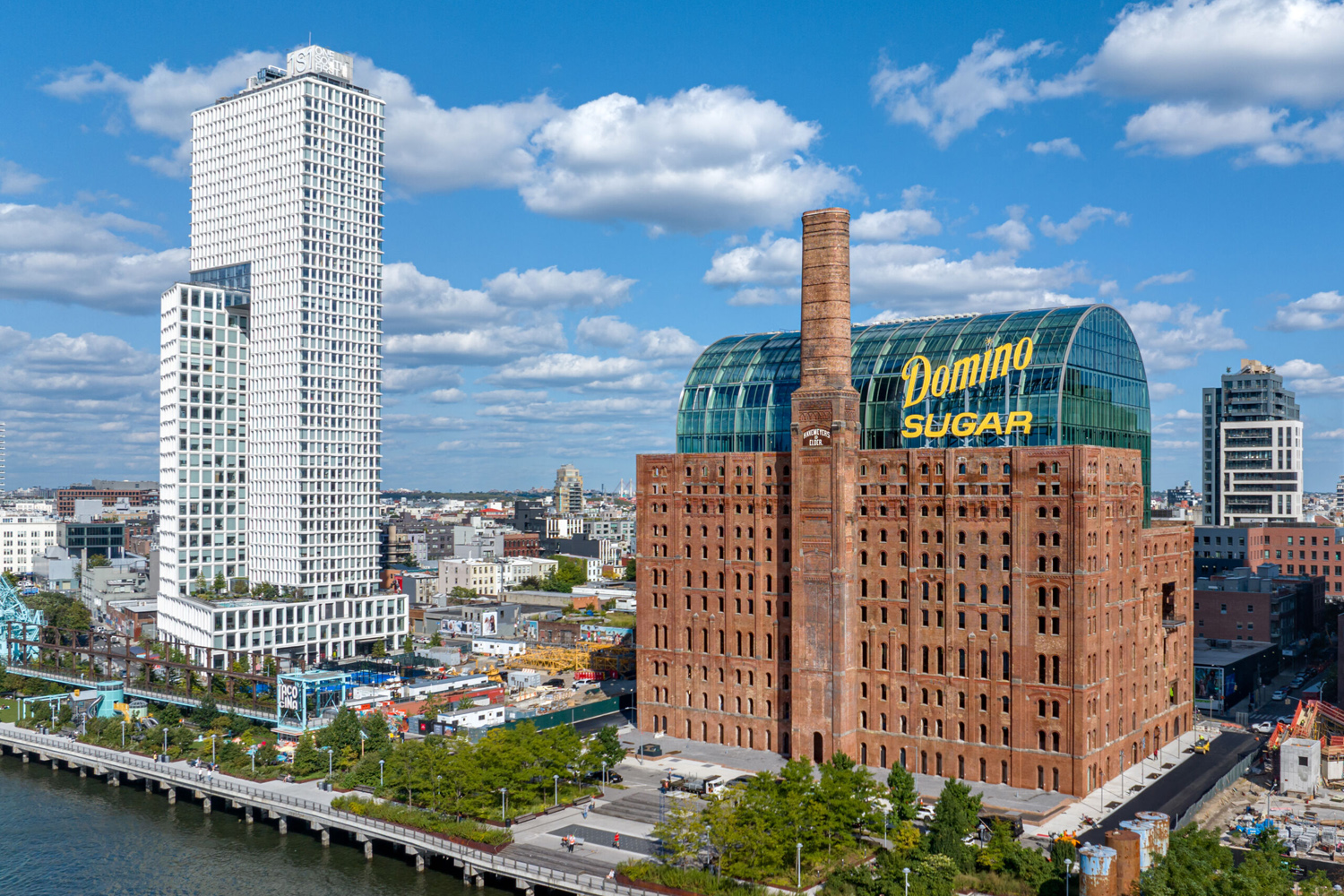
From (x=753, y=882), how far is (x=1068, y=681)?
3814cm

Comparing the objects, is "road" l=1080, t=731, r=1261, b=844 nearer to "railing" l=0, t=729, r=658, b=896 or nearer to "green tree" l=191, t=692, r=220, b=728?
"railing" l=0, t=729, r=658, b=896

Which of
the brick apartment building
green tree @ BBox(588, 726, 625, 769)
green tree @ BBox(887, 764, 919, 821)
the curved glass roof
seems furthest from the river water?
the curved glass roof

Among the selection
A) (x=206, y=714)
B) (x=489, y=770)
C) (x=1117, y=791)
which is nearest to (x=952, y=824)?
(x=1117, y=791)

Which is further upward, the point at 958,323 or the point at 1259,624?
the point at 958,323

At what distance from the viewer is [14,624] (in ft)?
624

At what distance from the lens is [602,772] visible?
114250 mm

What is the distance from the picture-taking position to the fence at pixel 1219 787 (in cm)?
9806

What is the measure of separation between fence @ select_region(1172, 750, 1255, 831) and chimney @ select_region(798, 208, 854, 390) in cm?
5268

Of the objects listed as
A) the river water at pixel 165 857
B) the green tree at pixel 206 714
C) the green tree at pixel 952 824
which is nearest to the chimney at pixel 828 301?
the green tree at pixel 952 824

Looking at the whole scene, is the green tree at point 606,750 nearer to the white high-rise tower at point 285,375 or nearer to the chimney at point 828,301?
the chimney at point 828,301

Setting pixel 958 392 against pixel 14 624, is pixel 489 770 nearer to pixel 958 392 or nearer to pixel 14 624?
pixel 958 392

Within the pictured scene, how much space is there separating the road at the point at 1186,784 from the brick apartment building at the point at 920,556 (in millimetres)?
4820

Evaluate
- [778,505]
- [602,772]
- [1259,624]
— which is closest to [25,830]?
[602,772]

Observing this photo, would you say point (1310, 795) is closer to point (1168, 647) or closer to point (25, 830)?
point (1168, 647)
